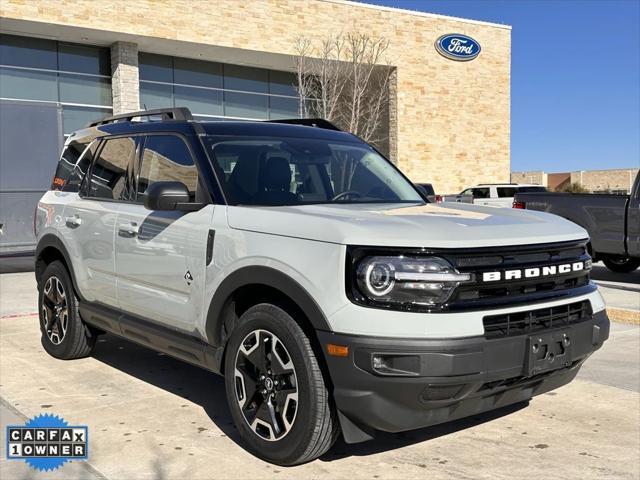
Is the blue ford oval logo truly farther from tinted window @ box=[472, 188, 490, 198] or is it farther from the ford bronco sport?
the ford bronco sport

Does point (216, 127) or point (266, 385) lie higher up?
point (216, 127)

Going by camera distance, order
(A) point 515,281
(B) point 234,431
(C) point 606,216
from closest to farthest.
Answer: (A) point 515,281
(B) point 234,431
(C) point 606,216

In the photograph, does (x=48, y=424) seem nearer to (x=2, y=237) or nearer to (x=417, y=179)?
(x=2, y=237)

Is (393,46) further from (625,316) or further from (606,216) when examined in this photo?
(625,316)

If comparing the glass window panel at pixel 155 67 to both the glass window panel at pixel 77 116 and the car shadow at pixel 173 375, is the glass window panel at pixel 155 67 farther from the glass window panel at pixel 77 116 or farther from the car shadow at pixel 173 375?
the car shadow at pixel 173 375

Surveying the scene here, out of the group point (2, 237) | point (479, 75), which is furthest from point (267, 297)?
point (479, 75)

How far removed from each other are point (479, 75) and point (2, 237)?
28.3 metres

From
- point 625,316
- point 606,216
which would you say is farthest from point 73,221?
point 606,216

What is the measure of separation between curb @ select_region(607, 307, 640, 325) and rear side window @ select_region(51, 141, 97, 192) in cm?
598

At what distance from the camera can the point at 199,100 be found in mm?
28156

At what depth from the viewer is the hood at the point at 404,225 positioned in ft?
10.6

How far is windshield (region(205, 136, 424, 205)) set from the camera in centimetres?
419

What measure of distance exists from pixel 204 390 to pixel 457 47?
3139cm

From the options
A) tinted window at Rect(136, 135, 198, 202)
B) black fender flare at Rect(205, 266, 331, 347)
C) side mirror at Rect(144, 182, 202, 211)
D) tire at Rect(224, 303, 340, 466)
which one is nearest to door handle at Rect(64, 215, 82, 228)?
tinted window at Rect(136, 135, 198, 202)
